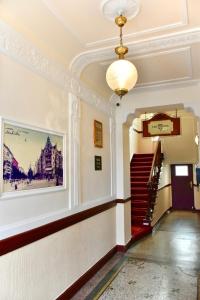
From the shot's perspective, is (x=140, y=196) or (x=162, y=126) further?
(x=140, y=196)

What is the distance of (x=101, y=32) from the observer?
2.49 m

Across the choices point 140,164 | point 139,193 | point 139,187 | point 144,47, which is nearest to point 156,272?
point 144,47

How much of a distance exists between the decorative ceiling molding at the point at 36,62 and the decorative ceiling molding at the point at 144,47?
0.60 ft

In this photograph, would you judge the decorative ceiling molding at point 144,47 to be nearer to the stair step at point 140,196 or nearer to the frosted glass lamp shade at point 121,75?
the frosted glass lamp shade at point 121,75

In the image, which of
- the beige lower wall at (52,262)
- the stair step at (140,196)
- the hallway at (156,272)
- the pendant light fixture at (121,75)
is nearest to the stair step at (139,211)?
the stair step at (140,196)

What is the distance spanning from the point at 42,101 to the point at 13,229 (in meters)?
1.21

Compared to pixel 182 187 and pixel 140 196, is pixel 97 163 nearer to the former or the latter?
pixel 140 196

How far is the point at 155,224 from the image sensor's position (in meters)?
6.60

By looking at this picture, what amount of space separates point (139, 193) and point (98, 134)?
10.6ft

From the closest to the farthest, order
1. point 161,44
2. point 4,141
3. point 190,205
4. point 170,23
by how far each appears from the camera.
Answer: point 4,141 < point 170,23 < point 161,44 < point 190,205

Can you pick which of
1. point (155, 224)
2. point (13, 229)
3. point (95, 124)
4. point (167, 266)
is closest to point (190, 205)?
point (155, 224)

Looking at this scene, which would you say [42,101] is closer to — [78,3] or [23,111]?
[23,111]

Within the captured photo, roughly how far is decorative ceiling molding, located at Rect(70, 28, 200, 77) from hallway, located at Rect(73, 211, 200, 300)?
106 inches

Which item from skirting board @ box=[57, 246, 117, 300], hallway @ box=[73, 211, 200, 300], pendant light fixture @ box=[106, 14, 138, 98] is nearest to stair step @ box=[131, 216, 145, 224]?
hallway @ box=[73, 211, 200, 300]
